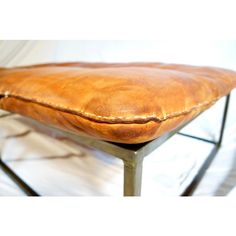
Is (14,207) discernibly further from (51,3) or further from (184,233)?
(51,3)

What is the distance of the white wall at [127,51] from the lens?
114cm

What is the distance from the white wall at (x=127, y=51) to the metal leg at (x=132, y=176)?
3.33ft

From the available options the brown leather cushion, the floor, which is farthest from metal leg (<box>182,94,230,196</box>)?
the brown leather cushion

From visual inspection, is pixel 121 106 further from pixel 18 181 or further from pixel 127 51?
pixel 127 51

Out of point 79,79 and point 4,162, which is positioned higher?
point 79,79

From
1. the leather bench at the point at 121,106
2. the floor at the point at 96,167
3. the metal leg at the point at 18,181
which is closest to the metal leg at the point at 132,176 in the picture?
the leather bench at the point at 121,106

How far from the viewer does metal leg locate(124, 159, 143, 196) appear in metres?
0.31

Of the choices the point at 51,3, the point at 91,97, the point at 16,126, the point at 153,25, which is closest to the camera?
the point at 91,97

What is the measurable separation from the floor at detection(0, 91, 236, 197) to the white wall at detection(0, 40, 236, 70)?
418mm

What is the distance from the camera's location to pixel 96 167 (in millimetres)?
732

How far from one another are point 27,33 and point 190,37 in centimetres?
79

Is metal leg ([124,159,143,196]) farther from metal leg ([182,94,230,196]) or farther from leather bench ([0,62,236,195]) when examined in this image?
metal leg ([182,94,230,196])

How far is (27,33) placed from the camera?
0.99 m

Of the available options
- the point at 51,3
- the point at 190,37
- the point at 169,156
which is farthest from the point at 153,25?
the point at 169,156
